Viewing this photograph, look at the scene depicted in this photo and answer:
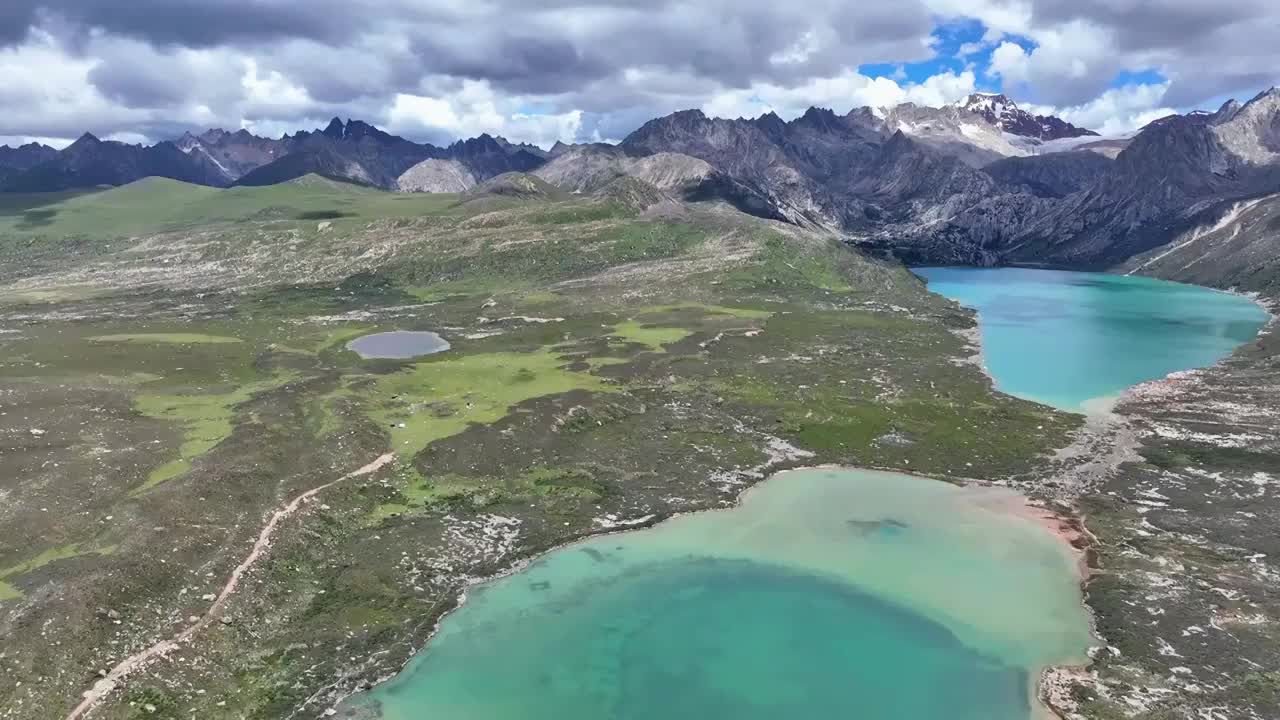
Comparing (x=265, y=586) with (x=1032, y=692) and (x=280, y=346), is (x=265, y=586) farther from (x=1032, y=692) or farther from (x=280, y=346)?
(x=280, y=346)

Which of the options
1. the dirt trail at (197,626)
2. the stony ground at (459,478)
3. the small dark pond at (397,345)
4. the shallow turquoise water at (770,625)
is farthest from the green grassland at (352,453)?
the shallow turquoise water at (770,625)

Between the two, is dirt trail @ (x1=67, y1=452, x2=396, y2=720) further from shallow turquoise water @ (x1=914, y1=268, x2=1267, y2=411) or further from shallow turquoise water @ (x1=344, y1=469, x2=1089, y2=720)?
shallow turquoise water @ (x1=914, y1=268, x2=1267, y2=411)

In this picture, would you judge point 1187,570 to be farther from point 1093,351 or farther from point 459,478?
point 1093,351

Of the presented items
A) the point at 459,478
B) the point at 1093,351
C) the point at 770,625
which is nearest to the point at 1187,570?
the point at 770,625

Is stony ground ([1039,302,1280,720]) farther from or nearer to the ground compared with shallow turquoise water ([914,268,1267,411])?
nearer to the ground

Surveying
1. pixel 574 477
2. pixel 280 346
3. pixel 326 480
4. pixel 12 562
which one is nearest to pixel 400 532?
pixel 326 480

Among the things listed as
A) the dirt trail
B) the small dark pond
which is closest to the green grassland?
the dirt trail
